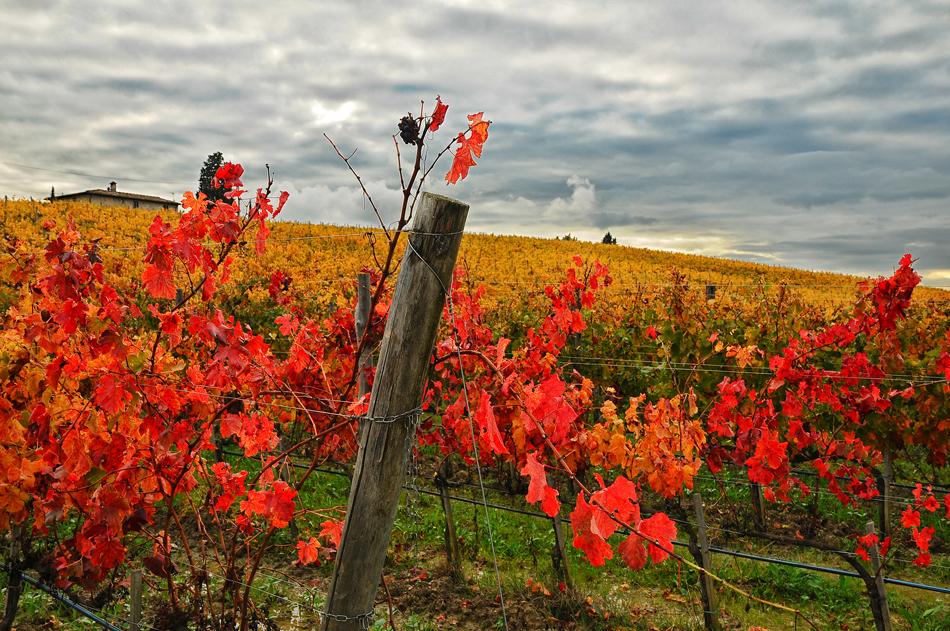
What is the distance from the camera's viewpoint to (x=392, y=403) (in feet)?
6.65

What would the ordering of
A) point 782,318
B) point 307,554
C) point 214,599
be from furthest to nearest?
point 782,318 → point 214,599 → point 307,554

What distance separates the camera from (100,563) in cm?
296

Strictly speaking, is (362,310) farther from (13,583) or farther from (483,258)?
(483,258)

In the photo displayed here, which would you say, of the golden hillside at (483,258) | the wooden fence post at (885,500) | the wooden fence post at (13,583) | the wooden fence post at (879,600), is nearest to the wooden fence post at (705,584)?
the wooden fence post at (879,600)

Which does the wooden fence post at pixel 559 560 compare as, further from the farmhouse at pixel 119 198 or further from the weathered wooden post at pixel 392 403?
the farmhouse at pixel 119 198

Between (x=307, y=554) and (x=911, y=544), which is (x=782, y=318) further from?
(x=307, y=554)

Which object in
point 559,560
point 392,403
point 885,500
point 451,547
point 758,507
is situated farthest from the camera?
point 758,507

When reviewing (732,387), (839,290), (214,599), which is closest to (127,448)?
(214,599)

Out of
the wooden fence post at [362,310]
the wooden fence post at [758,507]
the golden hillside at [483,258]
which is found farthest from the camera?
the golden hillside at [483,258]

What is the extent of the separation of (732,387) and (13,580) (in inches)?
206

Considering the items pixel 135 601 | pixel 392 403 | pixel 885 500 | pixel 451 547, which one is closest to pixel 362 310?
pixel 451 547

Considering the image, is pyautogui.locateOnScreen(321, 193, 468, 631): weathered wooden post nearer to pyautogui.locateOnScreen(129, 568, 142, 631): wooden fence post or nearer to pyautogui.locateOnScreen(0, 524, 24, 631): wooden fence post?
pyautogui.locateOnScreen(129, 568, 142, 631): wooden fence post

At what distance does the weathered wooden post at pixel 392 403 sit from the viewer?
2.01 metres

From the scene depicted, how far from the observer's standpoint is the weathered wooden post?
2.01 meters
